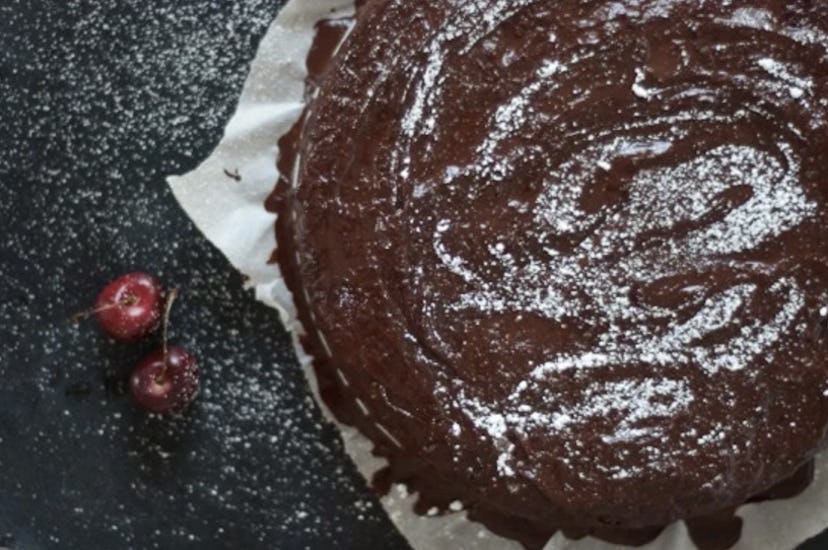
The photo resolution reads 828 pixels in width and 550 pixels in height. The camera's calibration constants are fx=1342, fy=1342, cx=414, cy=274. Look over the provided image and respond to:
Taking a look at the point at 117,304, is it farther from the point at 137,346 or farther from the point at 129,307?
the point at 137,346

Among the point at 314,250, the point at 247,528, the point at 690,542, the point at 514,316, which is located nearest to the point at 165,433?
the point at 247,528

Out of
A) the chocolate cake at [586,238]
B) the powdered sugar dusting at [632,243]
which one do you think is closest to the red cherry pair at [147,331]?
the chocolate cake at [586,238]

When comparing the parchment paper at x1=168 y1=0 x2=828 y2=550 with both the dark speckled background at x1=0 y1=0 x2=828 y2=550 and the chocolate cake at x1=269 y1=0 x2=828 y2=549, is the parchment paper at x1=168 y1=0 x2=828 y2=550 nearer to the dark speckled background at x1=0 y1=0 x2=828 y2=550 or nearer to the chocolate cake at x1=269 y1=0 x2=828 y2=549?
the dark speckled background at x1=0 y1=0 x2=828 y2=550

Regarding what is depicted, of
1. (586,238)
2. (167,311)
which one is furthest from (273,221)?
(586,238)

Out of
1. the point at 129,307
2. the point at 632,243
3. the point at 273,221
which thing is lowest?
the point at 129,307

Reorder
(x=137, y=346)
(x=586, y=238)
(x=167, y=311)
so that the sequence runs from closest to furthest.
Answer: (x=586, y=238) < (x=167, y=311) < (x=137, y=346)

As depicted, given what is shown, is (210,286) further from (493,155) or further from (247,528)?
(493,155)

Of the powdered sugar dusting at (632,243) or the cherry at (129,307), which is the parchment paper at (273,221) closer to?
the cherry at (129,307)
